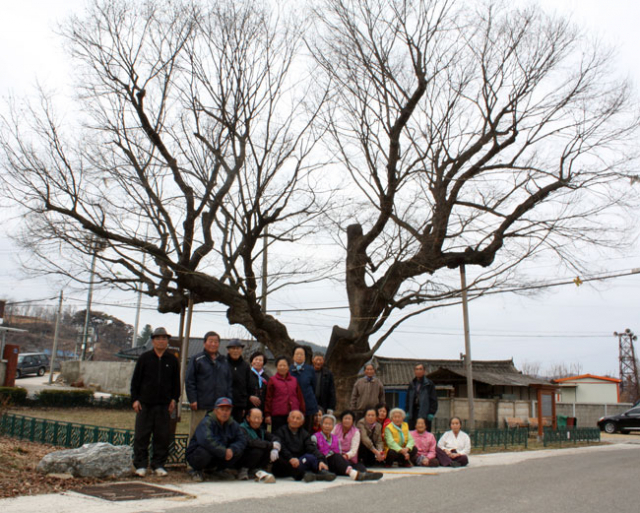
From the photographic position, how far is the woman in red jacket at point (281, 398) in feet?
28.1

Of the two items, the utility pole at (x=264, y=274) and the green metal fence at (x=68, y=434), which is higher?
the utility pole at (x=264, y=274)

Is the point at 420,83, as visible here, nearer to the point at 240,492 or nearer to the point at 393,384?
the point at 240,492

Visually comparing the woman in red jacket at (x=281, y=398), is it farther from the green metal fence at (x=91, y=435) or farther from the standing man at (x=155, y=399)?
the standing man at (x=155, y=399)

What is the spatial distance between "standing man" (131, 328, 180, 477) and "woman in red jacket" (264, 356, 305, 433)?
1.40 m

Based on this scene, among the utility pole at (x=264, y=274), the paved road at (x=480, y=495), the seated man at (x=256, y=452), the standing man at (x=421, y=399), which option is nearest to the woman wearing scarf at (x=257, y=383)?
the seated man at (x=256, y=452)

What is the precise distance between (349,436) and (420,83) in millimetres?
9259

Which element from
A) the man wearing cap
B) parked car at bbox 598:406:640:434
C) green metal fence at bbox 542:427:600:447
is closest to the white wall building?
parked car at bbox 598:406:640:434

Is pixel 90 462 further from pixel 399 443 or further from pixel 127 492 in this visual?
pixel 399 443

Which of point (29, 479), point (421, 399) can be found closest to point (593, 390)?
point (421, 399)

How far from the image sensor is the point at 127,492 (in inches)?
247

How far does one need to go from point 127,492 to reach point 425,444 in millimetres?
5701

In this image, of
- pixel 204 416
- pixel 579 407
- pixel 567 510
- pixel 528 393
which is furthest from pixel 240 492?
pixel 579 407

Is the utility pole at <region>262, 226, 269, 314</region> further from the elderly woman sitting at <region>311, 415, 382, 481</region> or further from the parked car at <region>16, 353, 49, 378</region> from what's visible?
the parked car at <region>16, 353, 49, 378</region>

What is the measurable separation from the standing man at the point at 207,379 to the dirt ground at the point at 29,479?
701 mm
